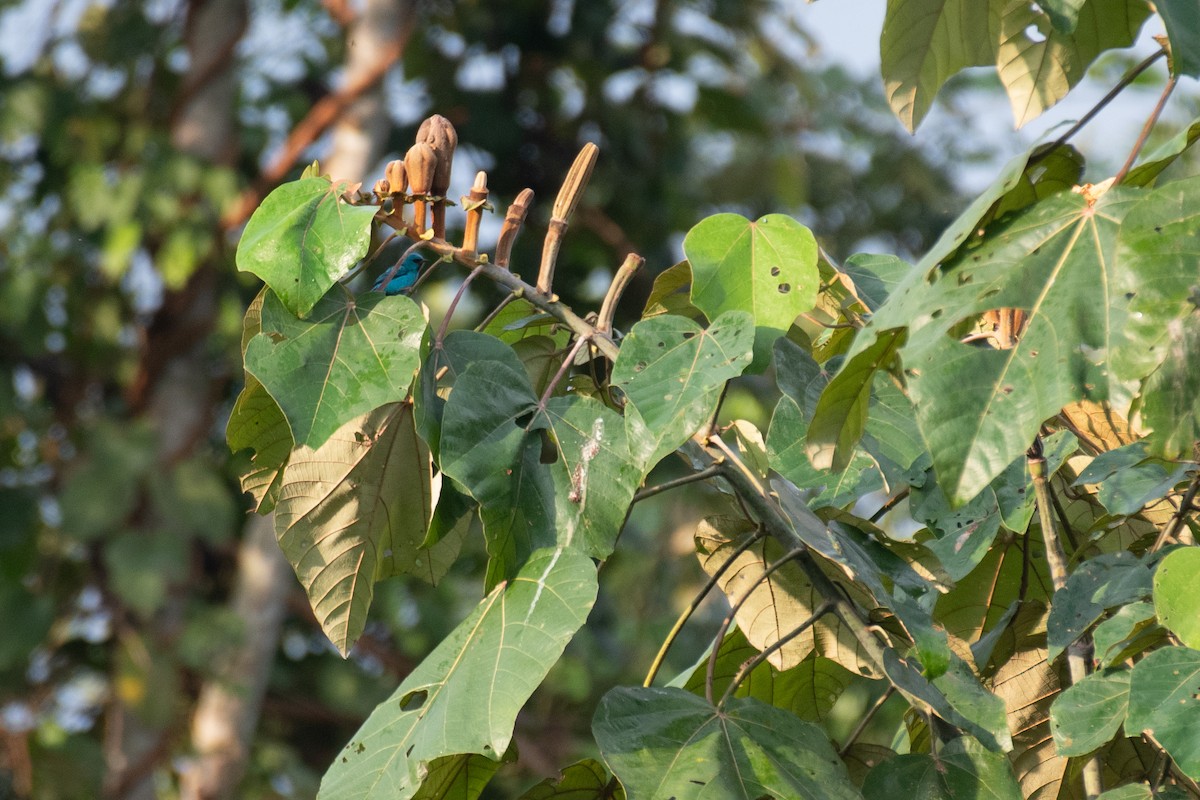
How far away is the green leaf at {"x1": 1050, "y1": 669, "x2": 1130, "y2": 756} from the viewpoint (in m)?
0.74

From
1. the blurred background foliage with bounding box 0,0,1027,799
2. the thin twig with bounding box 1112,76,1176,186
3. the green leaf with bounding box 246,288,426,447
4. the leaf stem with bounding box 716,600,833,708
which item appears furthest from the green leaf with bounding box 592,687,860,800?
the blurred background foliage with bounding box 0,0,1027,799

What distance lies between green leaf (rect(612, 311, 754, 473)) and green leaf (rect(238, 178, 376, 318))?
179mm

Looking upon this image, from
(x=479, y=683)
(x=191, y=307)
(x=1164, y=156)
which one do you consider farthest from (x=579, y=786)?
(x=191, y=307)

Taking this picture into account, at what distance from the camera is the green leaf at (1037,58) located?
2.89ft

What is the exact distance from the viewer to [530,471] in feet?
2.54

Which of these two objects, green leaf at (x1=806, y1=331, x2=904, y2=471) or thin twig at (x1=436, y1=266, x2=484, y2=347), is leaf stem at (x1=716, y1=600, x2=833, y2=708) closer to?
green leaf at (x1=806, y1=331, x2=904, y2=471)

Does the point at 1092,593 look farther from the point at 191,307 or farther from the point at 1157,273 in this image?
the point at 191,307

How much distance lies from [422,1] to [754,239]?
319 cm

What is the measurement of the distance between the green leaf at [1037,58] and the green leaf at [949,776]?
0.45 metres

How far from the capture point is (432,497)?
84cm

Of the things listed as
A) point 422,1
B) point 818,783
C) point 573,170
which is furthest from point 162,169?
point 818,783

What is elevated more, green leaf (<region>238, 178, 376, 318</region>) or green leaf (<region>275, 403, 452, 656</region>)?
green leaf (<region>238, 178, 376, 318</region>)

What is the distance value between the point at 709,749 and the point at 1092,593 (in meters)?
0.27

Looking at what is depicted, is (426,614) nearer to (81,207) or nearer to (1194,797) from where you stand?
(81,207)
